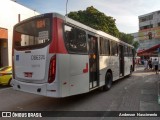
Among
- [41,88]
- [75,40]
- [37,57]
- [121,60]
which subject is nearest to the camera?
[41,88]

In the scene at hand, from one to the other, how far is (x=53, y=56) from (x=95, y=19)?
2950 cm

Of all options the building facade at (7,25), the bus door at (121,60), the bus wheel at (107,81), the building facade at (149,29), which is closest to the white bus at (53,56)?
the bus wheel at (107,81)

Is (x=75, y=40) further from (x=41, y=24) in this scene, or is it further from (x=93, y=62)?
(x=93, y=62)

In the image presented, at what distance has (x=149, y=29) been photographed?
61.2 metres

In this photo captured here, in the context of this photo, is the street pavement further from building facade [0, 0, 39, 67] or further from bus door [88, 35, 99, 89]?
building facade [0, 0, 39, 67]

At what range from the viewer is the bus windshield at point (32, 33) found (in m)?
7.31

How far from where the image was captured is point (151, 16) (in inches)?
2489

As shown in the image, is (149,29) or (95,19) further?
(149,29)

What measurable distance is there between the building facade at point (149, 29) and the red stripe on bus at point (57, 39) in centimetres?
5184

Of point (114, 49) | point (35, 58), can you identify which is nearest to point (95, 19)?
point (114, 49)

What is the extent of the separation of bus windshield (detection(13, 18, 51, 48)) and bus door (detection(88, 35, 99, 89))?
249 centimetres

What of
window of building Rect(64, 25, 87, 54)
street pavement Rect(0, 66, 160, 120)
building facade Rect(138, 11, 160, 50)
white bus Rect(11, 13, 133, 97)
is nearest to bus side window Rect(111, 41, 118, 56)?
white bus Rect(11, 13, 133, 97)

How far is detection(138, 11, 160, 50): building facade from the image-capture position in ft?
191

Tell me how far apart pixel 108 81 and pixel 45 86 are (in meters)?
5.29
